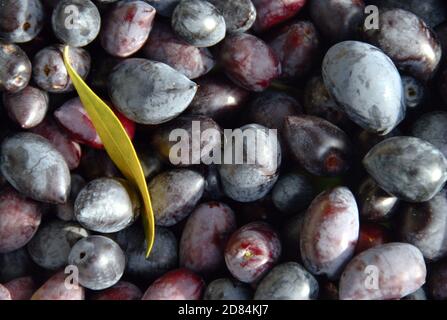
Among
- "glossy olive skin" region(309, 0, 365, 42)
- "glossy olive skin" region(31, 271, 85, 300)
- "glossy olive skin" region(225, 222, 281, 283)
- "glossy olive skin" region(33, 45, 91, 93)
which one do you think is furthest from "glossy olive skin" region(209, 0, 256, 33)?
"glossy olive skin" region(31, 271, 85, 300)

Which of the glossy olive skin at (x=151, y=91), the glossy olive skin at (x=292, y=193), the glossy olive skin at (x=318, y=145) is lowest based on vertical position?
the glossy olive skin at (x=292, y=193)

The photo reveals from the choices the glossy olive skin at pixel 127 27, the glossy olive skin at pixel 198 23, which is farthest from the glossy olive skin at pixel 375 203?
the glossy olive skin at pixel 127 27

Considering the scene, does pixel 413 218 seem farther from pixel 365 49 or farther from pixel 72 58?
pixel 72 58

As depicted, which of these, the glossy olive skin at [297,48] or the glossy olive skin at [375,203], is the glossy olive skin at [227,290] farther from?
the glossy olive skin at [297,48]

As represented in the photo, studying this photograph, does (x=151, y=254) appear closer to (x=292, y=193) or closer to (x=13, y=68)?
(x=292, y=193)

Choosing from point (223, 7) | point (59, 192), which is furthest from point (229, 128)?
point (59, 192)
